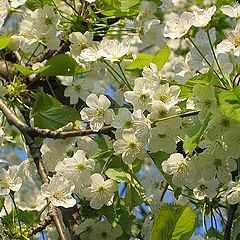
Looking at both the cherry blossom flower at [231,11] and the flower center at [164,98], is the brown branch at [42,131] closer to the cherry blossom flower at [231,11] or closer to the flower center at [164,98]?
the flower center at [164,98]

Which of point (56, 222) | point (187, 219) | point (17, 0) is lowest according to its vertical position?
point (56, 222)

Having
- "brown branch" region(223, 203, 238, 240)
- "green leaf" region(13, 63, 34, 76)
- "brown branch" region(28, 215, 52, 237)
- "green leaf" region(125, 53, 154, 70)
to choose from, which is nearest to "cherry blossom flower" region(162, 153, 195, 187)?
"brown branch" region(223, 203, 238, 240)

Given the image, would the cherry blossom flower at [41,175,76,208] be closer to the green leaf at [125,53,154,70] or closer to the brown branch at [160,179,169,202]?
the green leaf at [125,53,154,70]

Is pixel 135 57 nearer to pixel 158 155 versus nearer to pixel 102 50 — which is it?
pixel 102 50

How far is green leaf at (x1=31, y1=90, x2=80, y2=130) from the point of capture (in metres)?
2.03

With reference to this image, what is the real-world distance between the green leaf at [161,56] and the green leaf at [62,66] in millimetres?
323

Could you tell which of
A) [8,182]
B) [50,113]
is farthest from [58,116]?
[8,182]

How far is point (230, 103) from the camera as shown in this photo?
150cm

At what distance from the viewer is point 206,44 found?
6.20 ft

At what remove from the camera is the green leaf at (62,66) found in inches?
79.1

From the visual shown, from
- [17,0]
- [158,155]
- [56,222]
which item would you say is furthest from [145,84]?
[17,0]

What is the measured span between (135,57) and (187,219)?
1.51 feet

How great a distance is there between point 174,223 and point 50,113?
0.60m

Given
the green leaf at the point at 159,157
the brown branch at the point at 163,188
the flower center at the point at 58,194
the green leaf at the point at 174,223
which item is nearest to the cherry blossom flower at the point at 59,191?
the flower center at the point at 58,194
